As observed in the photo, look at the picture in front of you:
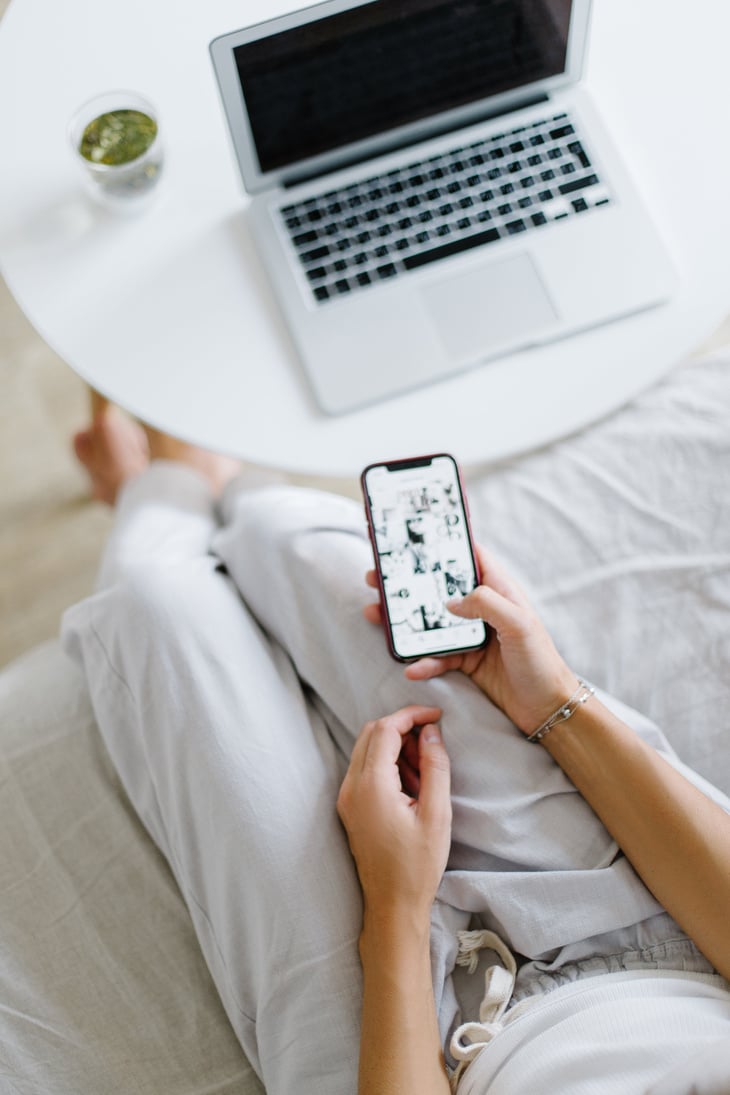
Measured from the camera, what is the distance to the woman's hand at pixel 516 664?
0.76 metres

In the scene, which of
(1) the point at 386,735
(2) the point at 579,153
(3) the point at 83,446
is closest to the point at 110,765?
(1) the point at 386,735

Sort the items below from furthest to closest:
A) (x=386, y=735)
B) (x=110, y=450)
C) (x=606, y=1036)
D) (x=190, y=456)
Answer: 1. (x=110, y=450)
2. (x=190, y=456)
3. (x=386, y=735)
4. (x=606, y=1036)

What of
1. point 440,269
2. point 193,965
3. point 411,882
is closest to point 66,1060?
point 193,965

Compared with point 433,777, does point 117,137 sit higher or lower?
higher

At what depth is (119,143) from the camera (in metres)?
0.88

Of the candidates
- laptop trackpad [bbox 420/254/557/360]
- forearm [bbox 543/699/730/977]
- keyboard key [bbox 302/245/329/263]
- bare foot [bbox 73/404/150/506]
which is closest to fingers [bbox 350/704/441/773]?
forearm [bbox 543/699/730/977]

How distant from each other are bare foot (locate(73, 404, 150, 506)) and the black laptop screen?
0.54 metres

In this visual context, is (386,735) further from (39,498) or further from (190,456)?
(39,498)

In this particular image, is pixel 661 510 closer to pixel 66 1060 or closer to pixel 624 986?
pixel 624 986

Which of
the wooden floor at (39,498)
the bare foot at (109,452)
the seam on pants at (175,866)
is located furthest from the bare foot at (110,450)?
the seam on pants at (175,866)

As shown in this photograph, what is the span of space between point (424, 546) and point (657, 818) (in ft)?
0.98

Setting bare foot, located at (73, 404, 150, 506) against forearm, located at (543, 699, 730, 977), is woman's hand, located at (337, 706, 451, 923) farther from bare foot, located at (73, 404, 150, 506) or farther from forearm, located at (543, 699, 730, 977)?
bare foot, located at (73, 404, 150, 506)

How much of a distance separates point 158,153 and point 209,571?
1.33 feet

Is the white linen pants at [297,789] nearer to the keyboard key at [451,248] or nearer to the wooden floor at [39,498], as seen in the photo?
the keyboard key at [451,248]
